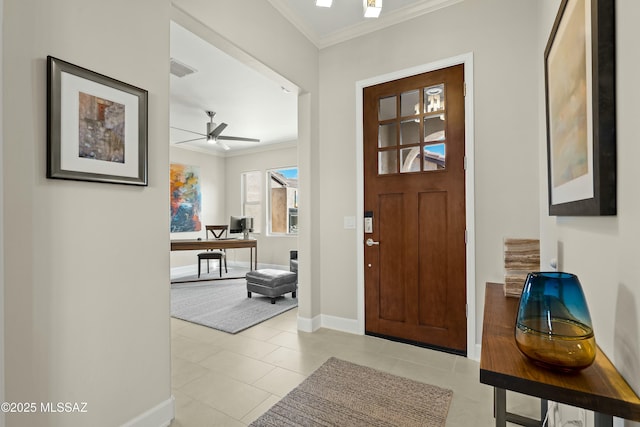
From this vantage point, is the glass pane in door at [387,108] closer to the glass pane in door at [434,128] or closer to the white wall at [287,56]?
the glass pane in door at [434,128]

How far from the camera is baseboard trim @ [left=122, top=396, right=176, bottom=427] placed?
1.54 m

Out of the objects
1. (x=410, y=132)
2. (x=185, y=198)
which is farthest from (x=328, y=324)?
(x=185, y=198)

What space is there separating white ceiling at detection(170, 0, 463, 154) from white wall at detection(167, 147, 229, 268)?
0.63 metres

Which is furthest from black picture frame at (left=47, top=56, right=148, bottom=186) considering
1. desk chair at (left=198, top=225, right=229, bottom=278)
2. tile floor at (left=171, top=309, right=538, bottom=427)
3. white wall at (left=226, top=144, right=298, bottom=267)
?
white wall at (left=226, top=144, right=298, bottom=267)

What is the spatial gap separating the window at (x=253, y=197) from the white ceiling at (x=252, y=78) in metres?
1.29

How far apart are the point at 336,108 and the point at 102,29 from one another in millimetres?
2034

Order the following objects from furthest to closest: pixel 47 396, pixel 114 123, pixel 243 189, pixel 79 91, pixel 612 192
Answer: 1. pixel 243 189
2. pixel 114 123
3. pixel 79 91
4. pixel 47 396
5. pixel 612 192

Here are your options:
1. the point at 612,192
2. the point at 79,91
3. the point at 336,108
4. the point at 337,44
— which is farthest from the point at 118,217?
the point at 337,44

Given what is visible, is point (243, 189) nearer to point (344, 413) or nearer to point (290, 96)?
point (290, 96)

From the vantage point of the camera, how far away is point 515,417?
157cm

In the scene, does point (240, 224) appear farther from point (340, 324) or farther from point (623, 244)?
point (623, 244)

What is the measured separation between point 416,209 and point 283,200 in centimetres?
459

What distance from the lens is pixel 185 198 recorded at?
256 inches

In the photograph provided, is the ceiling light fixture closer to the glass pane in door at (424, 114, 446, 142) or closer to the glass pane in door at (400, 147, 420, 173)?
the glass pane in door at (424, 114, 446, 142)
